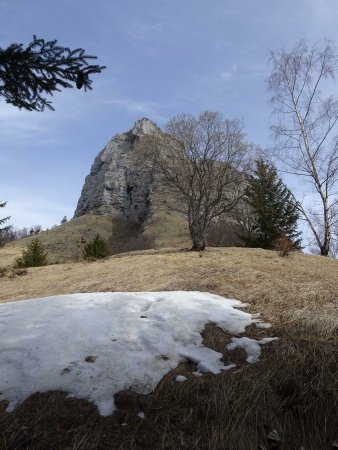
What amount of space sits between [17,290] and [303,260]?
1006 cm

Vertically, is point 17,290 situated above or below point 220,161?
below

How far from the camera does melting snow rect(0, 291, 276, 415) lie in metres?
3.49

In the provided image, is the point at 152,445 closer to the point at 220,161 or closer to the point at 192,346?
the point at 192,346

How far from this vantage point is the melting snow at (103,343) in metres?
3.49

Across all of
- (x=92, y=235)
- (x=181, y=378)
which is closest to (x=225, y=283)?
(x=181, y=378)

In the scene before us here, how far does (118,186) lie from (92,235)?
2056cm

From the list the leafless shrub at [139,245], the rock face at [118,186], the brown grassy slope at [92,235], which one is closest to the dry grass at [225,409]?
the brown grassy slope at [92,235]

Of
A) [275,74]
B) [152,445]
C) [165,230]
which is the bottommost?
[152,445]

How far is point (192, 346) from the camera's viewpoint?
4.32 metres

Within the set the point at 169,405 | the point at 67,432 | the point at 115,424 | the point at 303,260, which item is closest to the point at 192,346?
the point at 169,405

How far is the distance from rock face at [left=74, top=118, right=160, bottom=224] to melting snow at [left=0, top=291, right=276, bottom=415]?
61786 millimetres

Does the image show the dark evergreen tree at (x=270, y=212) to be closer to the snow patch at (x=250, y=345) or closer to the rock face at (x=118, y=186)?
the snow patch at (x=250, y=345)

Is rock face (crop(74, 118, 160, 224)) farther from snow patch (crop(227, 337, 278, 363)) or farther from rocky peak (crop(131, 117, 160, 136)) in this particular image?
snow patch (crop(227, 337, 278, 363))

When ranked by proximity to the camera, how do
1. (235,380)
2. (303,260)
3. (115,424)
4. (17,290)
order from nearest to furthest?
1. (115,424)
2. (235,380)
3. (17,290)
4. (303,260)
